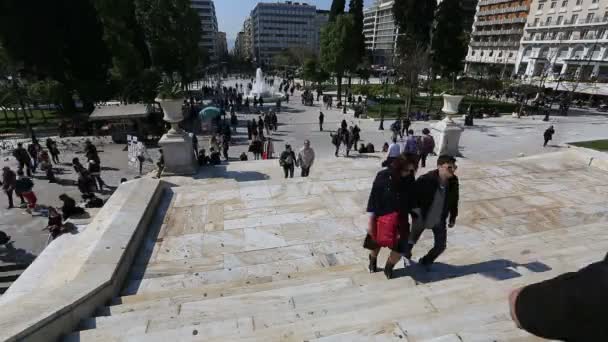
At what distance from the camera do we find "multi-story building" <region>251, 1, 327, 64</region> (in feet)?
420

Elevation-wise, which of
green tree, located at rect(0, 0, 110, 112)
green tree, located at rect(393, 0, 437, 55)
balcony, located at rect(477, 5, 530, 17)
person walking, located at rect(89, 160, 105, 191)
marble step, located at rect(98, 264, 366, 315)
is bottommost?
person walking, located at rect(89, 160, 105, 191)

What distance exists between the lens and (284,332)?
2662 mm

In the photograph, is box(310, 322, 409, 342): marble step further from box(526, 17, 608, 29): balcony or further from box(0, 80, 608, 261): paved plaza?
box(526, 17, 608, 29): balcony

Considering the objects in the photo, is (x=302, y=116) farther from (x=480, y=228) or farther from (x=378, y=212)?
(x=378, y=212)

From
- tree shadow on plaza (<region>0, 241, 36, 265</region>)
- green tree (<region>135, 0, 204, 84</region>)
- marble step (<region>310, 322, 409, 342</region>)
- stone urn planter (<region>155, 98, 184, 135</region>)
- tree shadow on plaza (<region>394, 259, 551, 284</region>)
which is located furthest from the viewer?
green tree (<region>135, 0, 204, 84</region>)

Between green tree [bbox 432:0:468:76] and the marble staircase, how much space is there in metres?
26.7

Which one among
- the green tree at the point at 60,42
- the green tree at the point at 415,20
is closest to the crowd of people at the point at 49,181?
the green tree at the point at 60,42

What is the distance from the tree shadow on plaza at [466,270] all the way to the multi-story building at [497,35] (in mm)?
61911

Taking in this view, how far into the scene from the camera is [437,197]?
3.82 metres

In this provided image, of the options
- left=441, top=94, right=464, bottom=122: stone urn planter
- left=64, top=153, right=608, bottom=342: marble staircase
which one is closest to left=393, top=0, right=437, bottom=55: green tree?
left=441, top=94, right=464, bottom=122: stone urn planter

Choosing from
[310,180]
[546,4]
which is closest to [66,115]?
[310,180]

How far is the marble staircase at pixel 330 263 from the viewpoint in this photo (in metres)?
2.80

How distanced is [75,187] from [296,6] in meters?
Result: 135

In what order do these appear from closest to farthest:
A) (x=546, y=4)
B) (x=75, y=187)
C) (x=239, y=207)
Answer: (x=239, y=207)
(x=75, y=187)
(x=546, y=4)
